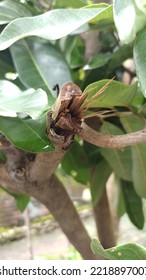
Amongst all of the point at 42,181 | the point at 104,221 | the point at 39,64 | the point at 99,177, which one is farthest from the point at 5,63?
the point at 104,221

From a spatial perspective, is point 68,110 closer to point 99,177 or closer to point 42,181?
point 42,181

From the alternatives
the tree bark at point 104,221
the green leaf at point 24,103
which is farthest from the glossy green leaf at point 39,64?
the tree bark at point 104,221

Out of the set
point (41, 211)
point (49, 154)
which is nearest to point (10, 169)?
point (49, 154)

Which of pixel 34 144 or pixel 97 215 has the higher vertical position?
pixel 34 144

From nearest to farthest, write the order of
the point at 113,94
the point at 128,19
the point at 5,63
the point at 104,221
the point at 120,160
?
the point at 128,19
the point at 113,94
the point at 5,63
the point at 120,160
the point at 104,221

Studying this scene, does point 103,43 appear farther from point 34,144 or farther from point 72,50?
point 34,144

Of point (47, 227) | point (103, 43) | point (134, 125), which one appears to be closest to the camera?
point (134, 125)

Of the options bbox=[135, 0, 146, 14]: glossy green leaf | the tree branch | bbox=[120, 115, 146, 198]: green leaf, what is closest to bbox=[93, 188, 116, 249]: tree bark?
bbox=[120, 115, 146, 198]: green leaf
